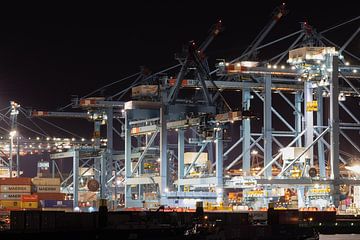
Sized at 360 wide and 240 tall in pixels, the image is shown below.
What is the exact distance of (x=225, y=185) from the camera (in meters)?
77.5

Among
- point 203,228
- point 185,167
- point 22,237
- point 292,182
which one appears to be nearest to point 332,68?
point 292,182

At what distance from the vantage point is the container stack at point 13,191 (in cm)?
7500

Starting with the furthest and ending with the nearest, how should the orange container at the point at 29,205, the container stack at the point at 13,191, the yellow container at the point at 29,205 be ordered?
the container stack at the point at 13,191, the yellow container at the point at 29,205, the orange container at the point at 29,205

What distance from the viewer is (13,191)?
77312mm

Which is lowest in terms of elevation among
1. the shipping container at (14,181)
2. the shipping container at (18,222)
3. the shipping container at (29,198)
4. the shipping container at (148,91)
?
the shipping container at (18,222)

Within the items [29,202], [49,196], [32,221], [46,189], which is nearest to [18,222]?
[32,221]

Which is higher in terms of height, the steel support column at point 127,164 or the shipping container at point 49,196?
the steel support column at point 127,164

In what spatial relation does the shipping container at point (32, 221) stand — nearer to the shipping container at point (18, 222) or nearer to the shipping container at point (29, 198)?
the shipping container at point (18, 222)

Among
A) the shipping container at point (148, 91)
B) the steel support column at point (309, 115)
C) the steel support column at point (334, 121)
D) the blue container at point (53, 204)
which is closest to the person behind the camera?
the steel support column at point (334, 121)

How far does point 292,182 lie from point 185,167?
18.3 meters

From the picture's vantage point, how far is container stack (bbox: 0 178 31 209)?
75.0 metres

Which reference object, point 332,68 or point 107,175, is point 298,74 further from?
point 107,175

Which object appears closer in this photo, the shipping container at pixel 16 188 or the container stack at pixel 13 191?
the container stack at pixel 13 191

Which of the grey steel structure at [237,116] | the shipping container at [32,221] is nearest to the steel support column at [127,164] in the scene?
the grey steel structure at [237,116]
